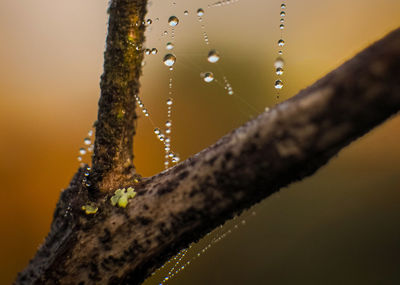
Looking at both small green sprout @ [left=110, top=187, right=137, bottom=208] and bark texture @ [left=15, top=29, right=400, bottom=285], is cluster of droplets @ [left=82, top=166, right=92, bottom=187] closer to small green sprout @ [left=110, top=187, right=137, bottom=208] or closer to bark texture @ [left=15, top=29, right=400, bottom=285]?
bark texture @ [left=15, top=29, right=400, bottom=285]

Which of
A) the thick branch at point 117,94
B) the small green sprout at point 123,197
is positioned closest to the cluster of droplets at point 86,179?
the thick branch at point 117,94

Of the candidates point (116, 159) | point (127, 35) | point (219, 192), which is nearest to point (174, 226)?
point (219, 192)

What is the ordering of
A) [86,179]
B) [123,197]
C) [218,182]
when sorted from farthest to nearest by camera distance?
1. [86,179]
2. [123,197]
3. [218,182]

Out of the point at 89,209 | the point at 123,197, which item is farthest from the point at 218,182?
the point at 89,209

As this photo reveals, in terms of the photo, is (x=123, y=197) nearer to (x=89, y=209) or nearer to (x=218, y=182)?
(x=89, y=209)

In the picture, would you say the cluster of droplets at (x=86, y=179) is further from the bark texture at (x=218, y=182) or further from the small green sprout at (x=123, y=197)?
the small green sprout at (x=123, y=197)

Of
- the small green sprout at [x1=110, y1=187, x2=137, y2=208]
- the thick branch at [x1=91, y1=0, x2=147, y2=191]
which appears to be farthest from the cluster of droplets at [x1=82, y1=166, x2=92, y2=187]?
the small green sprout at [x1=110, y1=187, x2=137, y2=208]

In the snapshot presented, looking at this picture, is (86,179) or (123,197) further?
(86,179)
